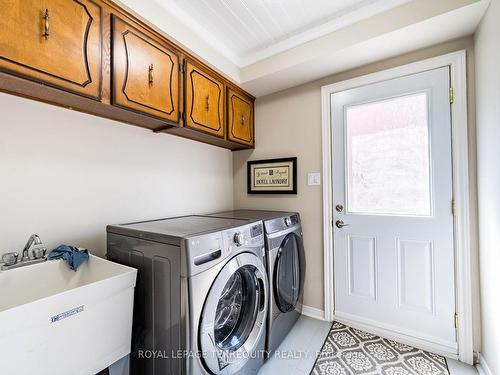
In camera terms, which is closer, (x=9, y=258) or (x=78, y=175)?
(x=9, y=258)

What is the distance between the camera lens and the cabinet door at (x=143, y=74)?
49.9 inches

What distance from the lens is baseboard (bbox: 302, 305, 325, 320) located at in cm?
214

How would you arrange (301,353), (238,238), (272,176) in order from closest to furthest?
(238,238)
(301,353)
(272,176)

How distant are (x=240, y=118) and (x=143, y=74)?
1.04 m

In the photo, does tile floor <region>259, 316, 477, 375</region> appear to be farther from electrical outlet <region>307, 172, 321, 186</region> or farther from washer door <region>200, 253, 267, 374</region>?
electrical outlet <region>307, 172, 321, 186</region>

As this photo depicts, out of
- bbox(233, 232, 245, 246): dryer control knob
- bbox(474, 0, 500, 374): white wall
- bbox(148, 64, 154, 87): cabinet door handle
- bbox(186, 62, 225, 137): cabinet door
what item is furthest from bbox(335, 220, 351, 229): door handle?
bbox(148, 64, 154, 87): cabinet door handle

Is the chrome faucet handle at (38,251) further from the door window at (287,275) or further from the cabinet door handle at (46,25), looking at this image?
the door window at (287,275)

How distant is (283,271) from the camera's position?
1.81m

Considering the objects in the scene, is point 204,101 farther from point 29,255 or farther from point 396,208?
point 396,208

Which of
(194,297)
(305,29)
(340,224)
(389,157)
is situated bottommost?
(194,297)

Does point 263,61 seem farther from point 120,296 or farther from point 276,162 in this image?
point 120,296

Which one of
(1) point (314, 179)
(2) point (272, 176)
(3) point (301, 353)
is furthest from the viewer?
(2) point (272, 176)

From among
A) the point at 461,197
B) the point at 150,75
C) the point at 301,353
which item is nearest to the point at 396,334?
the point at 301,353

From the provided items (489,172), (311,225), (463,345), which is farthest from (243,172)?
(463,345)
